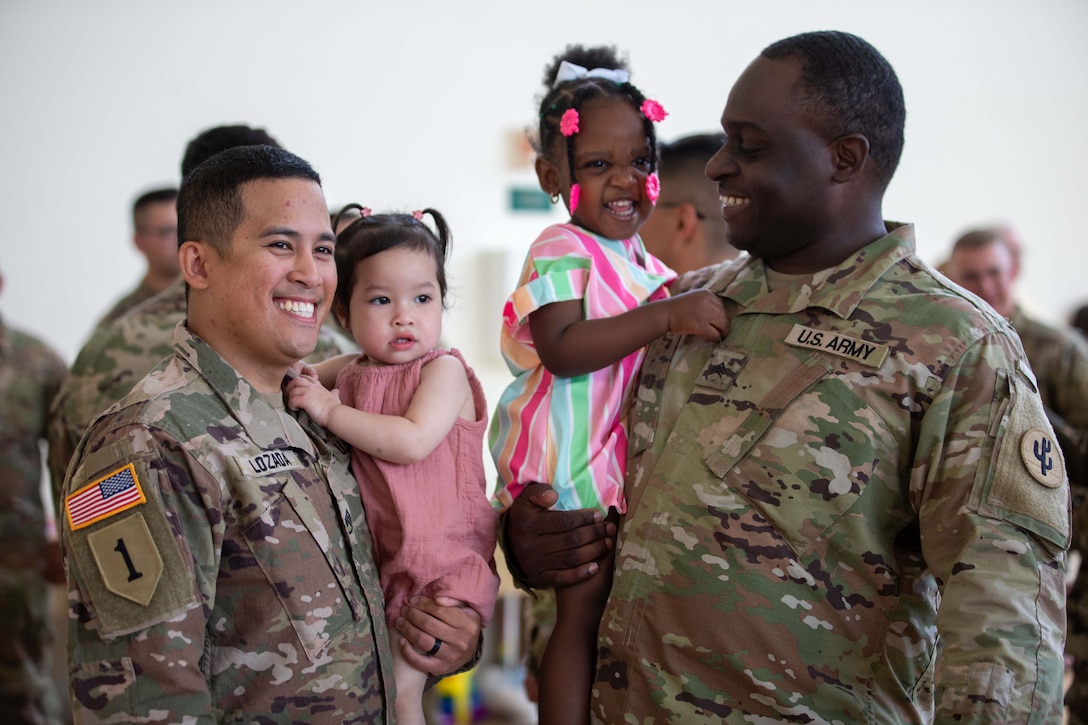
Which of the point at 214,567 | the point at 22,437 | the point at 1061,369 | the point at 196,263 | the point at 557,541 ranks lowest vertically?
the point at 22,437

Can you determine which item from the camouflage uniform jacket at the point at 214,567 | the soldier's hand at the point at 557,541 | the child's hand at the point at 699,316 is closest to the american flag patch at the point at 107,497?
the camouflage uniform jacket at the point at 214,567

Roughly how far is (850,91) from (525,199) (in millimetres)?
4323

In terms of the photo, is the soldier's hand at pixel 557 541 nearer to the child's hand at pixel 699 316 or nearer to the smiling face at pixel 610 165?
the child's hand at pixel 699 316

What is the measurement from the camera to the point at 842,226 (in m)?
1.80

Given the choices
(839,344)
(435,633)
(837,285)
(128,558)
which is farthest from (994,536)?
(128,558)

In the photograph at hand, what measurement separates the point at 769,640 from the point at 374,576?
2.48 feet

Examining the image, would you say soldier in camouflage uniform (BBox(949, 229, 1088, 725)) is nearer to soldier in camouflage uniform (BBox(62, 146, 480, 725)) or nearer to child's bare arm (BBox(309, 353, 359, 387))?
child's bare arm (BBox(309, 353, 359, 387))

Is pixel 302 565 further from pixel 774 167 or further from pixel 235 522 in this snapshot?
pixel 774 167

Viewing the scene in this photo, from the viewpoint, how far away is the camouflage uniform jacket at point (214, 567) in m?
1.36

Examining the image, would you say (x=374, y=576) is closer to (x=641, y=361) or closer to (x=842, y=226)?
(x=641, y=361)

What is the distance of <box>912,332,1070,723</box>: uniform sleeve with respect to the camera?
140cm


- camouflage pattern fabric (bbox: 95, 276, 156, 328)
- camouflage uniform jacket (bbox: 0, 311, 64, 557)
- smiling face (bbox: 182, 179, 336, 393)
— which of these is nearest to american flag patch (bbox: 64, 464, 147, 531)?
smiling face (bbox: 182, 179, 336, 393)

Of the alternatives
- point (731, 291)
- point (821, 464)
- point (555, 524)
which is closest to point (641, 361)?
point (731, 291)

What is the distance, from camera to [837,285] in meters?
1.74
